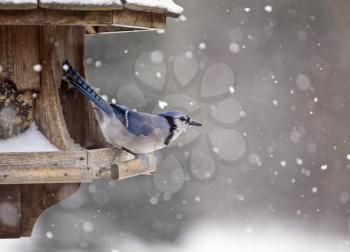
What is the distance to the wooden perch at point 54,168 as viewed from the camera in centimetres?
320

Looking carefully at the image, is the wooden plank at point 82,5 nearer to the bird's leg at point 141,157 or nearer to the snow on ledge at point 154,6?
the snow on ledge at point 154,6

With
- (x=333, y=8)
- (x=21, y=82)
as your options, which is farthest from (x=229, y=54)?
(x=21, y=82)

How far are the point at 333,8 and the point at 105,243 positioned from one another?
325 cm

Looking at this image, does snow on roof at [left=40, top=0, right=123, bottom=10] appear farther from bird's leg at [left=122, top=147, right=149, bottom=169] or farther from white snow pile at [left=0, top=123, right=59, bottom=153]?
bird's leg at [left=122, top=147, right=149, bottom=169]

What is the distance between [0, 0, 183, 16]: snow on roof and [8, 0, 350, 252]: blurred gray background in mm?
4427

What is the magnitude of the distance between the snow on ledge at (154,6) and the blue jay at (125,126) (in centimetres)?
46

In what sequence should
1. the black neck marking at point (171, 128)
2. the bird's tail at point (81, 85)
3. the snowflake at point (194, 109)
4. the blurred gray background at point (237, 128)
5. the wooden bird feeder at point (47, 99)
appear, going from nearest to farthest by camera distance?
the wooden bird feeder at point (47, 99) < the bird's tail at point (81, 85) < the black neck marking at point (171, 128) < the snowflake at point (194, 109) < the blurred gray background at point (237, 128)

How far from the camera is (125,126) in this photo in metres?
3.68

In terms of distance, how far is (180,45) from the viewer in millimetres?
8492

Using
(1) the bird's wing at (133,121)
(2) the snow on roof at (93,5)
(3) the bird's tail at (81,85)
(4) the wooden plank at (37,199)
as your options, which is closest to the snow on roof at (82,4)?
(2) the snow on roof at (93,5)

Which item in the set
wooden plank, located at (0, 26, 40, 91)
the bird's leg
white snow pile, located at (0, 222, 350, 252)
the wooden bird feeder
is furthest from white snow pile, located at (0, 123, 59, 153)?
white snow pile, located at (0, 222, 350, 252)

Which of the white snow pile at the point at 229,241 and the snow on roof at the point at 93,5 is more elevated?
the snow on roof at the point at 93,5

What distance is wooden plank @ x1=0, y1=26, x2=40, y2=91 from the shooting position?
3.43m

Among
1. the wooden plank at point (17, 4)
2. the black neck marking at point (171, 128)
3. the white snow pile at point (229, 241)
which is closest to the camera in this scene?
the wooden plank at point (17, 4)
